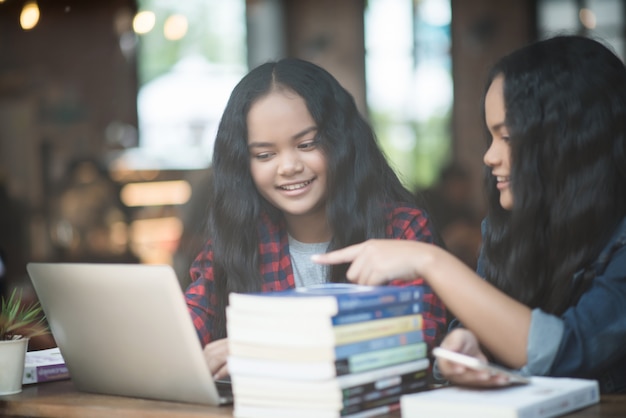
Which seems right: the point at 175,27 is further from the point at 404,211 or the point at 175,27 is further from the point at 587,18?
the point at 404,211

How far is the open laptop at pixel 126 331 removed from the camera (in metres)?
1.64

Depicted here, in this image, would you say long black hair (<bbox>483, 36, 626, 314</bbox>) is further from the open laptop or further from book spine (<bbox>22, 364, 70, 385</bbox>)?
book spine (<bbox>22, 364, 70, 385</bbox>)

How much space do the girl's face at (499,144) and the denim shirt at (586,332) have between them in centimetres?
25

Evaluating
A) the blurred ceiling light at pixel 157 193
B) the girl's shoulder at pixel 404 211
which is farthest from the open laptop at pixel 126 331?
the blurred ceiling light at pixel 157 193

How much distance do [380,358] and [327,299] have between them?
0.52ft

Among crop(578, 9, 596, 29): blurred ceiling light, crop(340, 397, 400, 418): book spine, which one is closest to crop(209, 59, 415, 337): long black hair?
crop(340, 397, 400, 418): book spine

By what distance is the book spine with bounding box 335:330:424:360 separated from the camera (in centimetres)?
146

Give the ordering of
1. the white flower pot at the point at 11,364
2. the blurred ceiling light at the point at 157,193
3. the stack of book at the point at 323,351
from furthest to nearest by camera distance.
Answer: the blurred ceiling light at the point at 157,193 < the white flower pot at the point at 11,364 < the stack of book at the point at 323,351

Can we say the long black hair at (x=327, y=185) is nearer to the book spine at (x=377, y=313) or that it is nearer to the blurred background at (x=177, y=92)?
the book spine at (x=377, y=313)

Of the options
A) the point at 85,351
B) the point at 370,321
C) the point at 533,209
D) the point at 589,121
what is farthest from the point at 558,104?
the point at 85,351

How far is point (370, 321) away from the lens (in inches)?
59.5

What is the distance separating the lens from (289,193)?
85.2 inches

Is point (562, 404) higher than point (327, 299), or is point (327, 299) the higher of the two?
point (327, 299)

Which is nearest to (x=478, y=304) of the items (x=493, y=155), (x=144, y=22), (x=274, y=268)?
(x=493, y=155)
